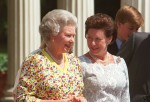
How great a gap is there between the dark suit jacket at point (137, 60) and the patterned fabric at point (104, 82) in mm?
655

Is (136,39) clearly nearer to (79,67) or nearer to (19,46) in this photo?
(79,67)

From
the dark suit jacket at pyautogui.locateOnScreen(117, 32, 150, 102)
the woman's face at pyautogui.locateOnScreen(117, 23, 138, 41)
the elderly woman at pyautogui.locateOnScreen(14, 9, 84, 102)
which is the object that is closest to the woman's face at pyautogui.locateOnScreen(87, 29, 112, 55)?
the elderly woman at pyautogui.locateOnScreen(14, 9, 84, 102)

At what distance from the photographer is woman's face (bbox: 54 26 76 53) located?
10.6m

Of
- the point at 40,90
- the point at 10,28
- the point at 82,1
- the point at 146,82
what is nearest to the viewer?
the point at 40,90

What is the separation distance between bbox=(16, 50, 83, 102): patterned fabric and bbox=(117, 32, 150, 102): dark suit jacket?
2.01 m

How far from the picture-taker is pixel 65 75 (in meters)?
10.5

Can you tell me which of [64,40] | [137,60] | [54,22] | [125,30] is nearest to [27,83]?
[64,40]

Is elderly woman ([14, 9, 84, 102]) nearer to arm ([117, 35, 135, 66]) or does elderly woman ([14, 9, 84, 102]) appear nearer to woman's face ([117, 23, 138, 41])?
arm ([117, 35, 135, 66])

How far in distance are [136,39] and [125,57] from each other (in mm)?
359

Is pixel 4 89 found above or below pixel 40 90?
below

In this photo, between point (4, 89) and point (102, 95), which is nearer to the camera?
point (102, 95)

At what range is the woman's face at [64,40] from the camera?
34.7ft

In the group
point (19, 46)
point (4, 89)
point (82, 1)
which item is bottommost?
point (4, 89)

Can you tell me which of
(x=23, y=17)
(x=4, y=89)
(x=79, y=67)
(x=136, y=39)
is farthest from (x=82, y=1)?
(x=79, y=67)
